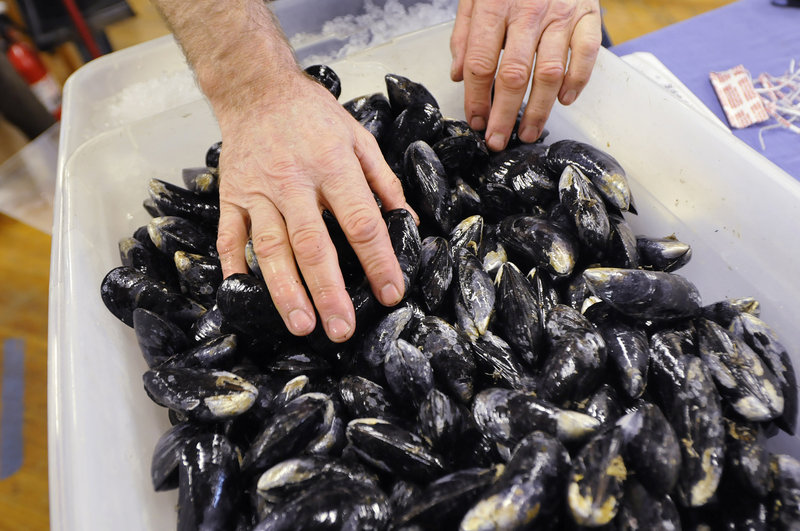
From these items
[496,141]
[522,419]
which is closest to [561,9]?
[496,141]

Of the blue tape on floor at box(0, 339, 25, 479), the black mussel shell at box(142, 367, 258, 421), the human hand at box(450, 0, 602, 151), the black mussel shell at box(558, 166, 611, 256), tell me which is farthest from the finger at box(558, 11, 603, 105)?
the blue tape on floor at box(0, 339, 25, 479)

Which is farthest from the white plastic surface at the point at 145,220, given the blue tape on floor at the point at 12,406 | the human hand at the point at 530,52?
the blue tape on floor at the point at 12,406

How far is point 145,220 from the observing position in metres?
1.21

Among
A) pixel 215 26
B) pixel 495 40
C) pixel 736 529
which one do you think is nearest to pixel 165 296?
pixel 215 26

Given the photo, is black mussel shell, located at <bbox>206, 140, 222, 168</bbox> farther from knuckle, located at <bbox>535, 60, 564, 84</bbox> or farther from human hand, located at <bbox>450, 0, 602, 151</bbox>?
knuckle, located at <bbox>535, 60, 564, 84</bbox>

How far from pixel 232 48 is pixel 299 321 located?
1.97 ft

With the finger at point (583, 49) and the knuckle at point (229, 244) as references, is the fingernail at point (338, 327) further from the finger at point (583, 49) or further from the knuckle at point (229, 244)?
the finger at point (583, 49)

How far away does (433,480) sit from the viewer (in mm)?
665

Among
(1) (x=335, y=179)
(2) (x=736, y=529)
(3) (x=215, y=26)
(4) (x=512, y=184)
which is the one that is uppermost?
(3) (x=215, y=26)

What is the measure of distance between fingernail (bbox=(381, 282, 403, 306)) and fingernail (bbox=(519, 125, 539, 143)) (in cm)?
52

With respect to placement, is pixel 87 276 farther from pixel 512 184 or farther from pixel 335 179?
pixel 512 184

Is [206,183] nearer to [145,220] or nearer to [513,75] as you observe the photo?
[145,220]

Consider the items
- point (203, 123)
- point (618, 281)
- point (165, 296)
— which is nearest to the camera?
point (618, 281)

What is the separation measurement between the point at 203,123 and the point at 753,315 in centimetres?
126
